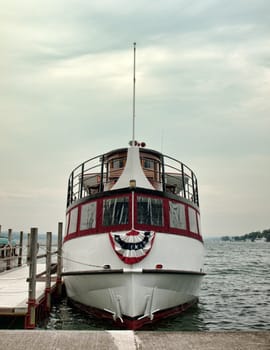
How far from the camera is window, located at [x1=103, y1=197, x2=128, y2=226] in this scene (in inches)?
442

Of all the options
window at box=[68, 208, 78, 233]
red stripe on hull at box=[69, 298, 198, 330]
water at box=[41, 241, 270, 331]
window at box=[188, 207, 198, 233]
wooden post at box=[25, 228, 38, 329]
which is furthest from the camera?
window at box=[68, 208, 78, 233]

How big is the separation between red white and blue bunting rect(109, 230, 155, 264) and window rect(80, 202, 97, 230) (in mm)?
1350

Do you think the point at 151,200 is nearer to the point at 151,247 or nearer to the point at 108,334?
the point at 151,247

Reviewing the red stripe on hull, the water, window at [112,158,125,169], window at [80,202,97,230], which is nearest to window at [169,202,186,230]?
window at [80,202,97,230]

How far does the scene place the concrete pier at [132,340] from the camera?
500 centimetres

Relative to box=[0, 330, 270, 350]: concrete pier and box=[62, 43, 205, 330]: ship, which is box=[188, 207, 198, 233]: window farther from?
box=[0, 330, 270, 350]: concrete pier

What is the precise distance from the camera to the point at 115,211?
37.5ft

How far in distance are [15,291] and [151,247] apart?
4941 mm

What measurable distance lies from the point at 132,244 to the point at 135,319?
6.24ft

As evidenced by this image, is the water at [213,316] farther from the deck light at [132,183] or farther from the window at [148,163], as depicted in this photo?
the window at [148,163]

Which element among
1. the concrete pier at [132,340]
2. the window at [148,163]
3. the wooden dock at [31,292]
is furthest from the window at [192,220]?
the concrete pier at [132,340]

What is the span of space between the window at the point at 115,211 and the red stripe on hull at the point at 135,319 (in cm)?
255

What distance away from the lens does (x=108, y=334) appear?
546cm

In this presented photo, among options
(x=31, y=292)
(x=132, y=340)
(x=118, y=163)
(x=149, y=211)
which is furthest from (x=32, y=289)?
(x=118, y=163)
